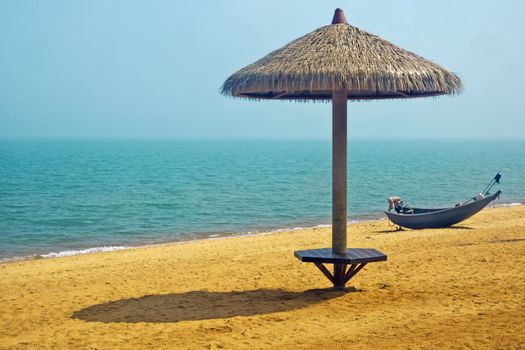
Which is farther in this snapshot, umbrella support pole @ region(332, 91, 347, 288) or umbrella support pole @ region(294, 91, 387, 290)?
umbrella support pole @ region(332, 91, 347, 288)

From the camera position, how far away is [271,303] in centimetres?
800

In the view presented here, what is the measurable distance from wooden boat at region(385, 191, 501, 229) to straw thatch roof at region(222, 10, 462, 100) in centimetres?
973

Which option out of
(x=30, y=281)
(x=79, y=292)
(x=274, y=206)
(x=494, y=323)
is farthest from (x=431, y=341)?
(x=274, y=206)

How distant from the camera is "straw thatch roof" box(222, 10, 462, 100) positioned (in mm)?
7090

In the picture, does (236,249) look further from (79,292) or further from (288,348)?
(288,348)

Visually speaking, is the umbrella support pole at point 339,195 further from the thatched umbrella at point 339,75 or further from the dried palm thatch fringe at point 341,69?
the dried palm thatch fringe at point 341,69

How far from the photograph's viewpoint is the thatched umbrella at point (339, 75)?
7.11 metres

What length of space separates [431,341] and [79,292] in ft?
19.7

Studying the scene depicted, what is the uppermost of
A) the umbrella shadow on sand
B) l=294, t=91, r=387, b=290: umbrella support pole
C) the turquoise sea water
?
l=294, t=91, r=387, b=290: umbrella support pole

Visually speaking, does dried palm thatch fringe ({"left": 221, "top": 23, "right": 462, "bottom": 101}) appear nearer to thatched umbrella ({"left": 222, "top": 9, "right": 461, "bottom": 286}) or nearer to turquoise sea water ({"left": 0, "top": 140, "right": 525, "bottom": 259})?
thatched umbrella ({"left": 222, "top": 9, "right": 461, "bottom": 286})

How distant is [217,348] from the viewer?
613 cm

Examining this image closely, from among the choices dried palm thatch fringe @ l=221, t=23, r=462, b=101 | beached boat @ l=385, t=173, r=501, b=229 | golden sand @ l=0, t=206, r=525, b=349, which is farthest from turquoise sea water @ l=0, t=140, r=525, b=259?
dried palm thatch fringe @ l=221, t=23, r=462, b=101

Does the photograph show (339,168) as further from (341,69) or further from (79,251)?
(79,251)

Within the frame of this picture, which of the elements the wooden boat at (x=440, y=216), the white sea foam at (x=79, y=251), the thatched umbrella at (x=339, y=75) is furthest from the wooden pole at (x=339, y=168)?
the white sea foam at (x=79, y=251)
